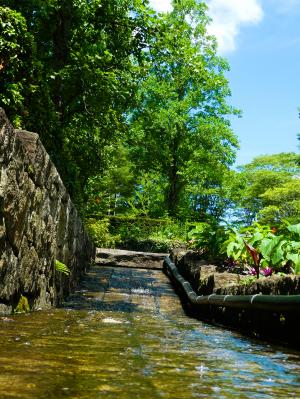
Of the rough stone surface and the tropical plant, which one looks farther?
the tropical plant

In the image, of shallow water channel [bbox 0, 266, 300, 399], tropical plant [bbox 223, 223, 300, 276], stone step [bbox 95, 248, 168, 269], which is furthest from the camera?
stone step [bbox 95, 248, 168, 269]

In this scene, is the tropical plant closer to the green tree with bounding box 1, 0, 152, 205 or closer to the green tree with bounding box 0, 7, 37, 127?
the green tree with bounding box 0, 7, 37, 127

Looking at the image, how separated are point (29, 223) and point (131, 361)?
231 cm

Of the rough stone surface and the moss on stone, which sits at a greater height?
the rough stone surface

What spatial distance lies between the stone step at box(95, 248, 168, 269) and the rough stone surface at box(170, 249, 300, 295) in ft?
12.5

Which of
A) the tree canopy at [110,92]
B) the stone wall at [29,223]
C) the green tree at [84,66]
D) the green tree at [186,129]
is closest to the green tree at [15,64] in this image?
the tree canopy at [110,92]

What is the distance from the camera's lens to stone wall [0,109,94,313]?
3492mm

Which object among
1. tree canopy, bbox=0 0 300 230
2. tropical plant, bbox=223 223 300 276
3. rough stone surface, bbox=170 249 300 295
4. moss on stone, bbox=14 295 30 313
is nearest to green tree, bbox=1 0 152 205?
tree canopy, bbox=0 0 300 230

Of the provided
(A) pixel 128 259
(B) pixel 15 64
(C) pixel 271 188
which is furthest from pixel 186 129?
(B) pixel 15 64

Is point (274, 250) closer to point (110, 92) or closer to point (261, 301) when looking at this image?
point (261, 301)

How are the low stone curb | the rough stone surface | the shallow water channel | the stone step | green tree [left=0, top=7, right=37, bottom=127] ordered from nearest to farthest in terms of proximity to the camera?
the shallow water channel → the low stone curb → the rough stone surface → green tree [left=0, top=7, right=37, bottom=127] → the stone step

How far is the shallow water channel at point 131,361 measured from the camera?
170cm

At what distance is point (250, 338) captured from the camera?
13.0 ft

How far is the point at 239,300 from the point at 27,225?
210cm
